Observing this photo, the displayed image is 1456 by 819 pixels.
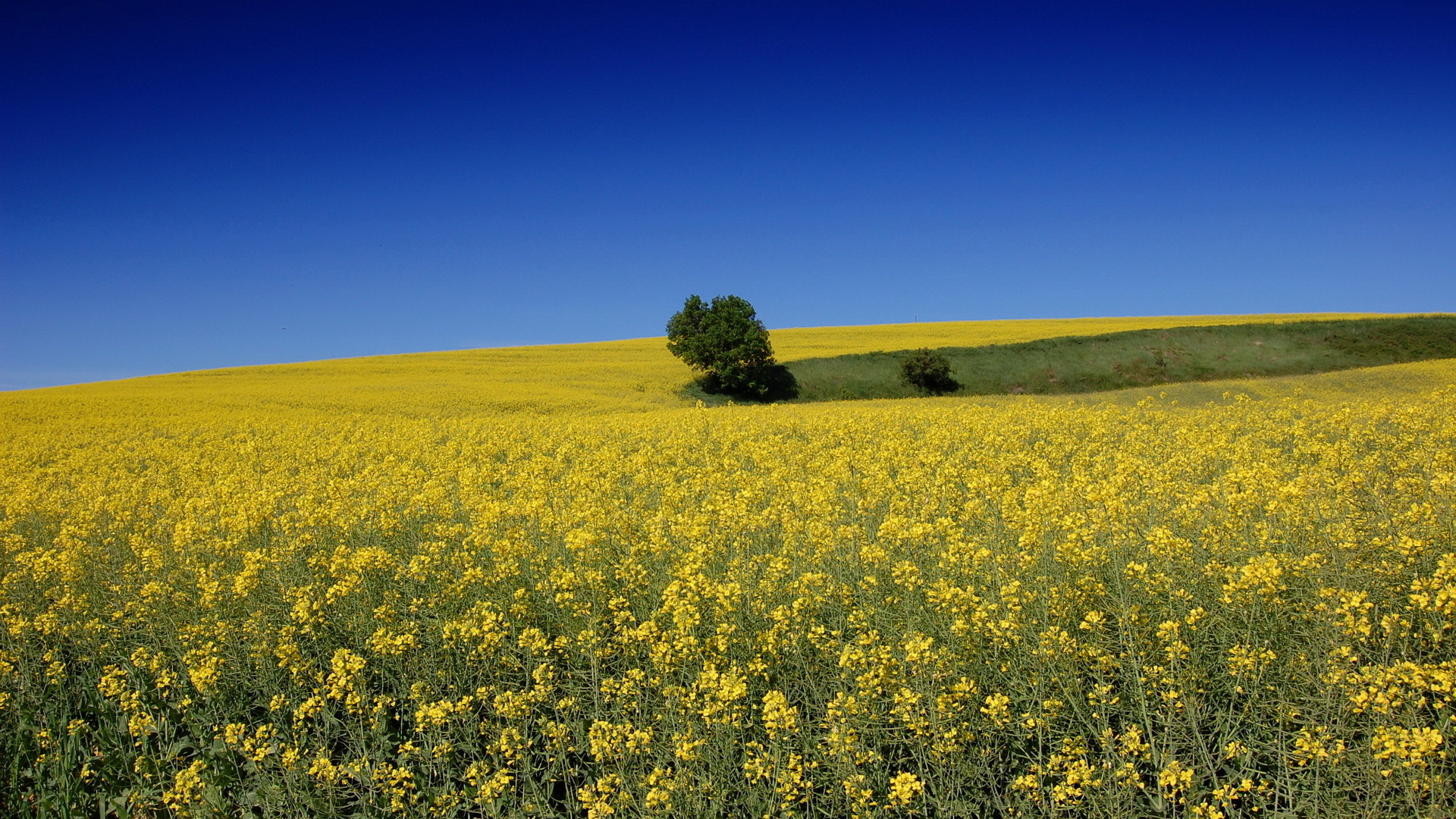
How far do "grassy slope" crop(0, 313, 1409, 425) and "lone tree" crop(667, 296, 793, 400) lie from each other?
1.81m

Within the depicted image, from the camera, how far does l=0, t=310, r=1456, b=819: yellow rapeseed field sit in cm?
359

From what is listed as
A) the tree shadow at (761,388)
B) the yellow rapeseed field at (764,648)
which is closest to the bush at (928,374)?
the tree shadow at (761,388)

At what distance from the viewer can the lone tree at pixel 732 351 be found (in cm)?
3562

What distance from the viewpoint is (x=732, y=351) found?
116ft

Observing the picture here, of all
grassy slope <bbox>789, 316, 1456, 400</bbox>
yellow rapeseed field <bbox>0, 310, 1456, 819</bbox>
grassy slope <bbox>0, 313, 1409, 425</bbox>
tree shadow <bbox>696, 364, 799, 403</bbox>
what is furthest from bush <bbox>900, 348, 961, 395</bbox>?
yellow rapeseed field <bbox>0, 310, 1456, 819</bbox>

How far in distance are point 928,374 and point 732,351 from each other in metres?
9.11

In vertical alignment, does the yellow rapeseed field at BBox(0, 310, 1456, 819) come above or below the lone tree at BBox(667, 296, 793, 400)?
below

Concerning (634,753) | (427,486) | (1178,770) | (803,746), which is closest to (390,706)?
(634,753)

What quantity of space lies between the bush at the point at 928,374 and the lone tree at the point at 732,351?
6.15m

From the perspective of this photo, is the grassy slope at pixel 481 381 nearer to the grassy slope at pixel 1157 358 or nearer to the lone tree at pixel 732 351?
the lone tree at pixel 732 351

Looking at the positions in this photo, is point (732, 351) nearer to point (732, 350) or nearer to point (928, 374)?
point (732, 350)

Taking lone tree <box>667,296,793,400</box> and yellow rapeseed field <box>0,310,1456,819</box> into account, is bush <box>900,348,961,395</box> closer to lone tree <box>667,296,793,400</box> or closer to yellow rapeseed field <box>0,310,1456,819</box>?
lone tree <box>667,296,793,400</box>

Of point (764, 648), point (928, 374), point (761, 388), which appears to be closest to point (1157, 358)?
point (928, 374)

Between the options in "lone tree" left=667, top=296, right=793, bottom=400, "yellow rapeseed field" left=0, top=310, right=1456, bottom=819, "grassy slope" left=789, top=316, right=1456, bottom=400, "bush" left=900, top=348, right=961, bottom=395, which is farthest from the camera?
"lone tree" left=667, top=296, right=793, bottom=400
